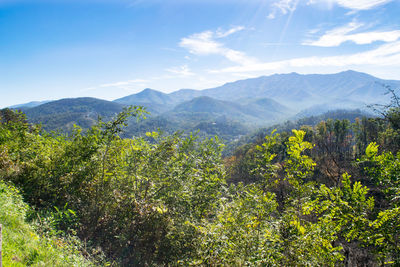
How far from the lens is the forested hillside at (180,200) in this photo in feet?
10.3

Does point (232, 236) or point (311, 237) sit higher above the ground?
point (311, 237)

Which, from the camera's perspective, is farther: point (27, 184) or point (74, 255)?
point (27, 184)

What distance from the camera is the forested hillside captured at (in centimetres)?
315

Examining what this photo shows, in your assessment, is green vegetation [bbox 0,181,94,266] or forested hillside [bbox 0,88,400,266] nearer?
forested hillside [bbox 0,88,400,266]

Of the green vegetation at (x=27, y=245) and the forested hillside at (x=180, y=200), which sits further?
the green vegetation at (x=27, y=245)

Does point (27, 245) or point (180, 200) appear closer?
point (27, 245)

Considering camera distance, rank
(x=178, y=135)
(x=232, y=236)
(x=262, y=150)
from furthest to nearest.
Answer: (x=178, y=135) < (x=262, y=150) < (x=232, y=236)

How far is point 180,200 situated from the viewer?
5.95 meters

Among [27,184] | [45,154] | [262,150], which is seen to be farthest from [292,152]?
[27,184]

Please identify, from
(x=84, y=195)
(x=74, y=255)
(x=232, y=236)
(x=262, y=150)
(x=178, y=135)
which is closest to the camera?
(x=232, y=236)

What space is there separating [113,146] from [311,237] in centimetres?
590

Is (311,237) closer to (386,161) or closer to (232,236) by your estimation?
(232,236)

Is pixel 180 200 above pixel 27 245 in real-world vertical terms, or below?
above

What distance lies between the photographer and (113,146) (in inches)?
267
